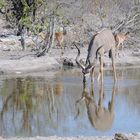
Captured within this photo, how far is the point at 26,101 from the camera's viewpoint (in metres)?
15.8

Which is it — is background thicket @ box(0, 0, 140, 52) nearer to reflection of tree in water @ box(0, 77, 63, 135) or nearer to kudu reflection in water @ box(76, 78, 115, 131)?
reflection of tree in water @ box(0, 77, 63, 135)

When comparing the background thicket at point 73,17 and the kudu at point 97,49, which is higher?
the background thicket at point 73,17

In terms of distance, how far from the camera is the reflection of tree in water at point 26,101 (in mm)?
12879

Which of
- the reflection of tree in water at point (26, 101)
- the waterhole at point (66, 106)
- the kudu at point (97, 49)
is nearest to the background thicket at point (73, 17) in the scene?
the kudu at point (97, 49)

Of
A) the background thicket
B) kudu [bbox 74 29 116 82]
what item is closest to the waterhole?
kudu [bbox 74 29 116 82]

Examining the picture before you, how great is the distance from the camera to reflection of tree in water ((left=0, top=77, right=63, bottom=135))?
12879 mm

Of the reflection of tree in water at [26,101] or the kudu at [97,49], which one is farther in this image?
the kudu at [97,49]

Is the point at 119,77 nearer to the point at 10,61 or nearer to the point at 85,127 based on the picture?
the point at 10,61

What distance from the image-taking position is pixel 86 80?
18.5 meters

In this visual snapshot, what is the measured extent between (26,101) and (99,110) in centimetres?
227

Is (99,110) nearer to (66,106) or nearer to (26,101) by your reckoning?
(66,106)

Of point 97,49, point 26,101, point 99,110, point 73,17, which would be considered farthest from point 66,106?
point 73,17

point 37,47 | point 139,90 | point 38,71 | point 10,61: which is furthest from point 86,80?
point 37,47

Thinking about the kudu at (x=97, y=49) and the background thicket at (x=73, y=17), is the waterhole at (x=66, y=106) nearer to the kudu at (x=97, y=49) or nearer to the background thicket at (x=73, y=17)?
the kudu at (x=97, y=49)
